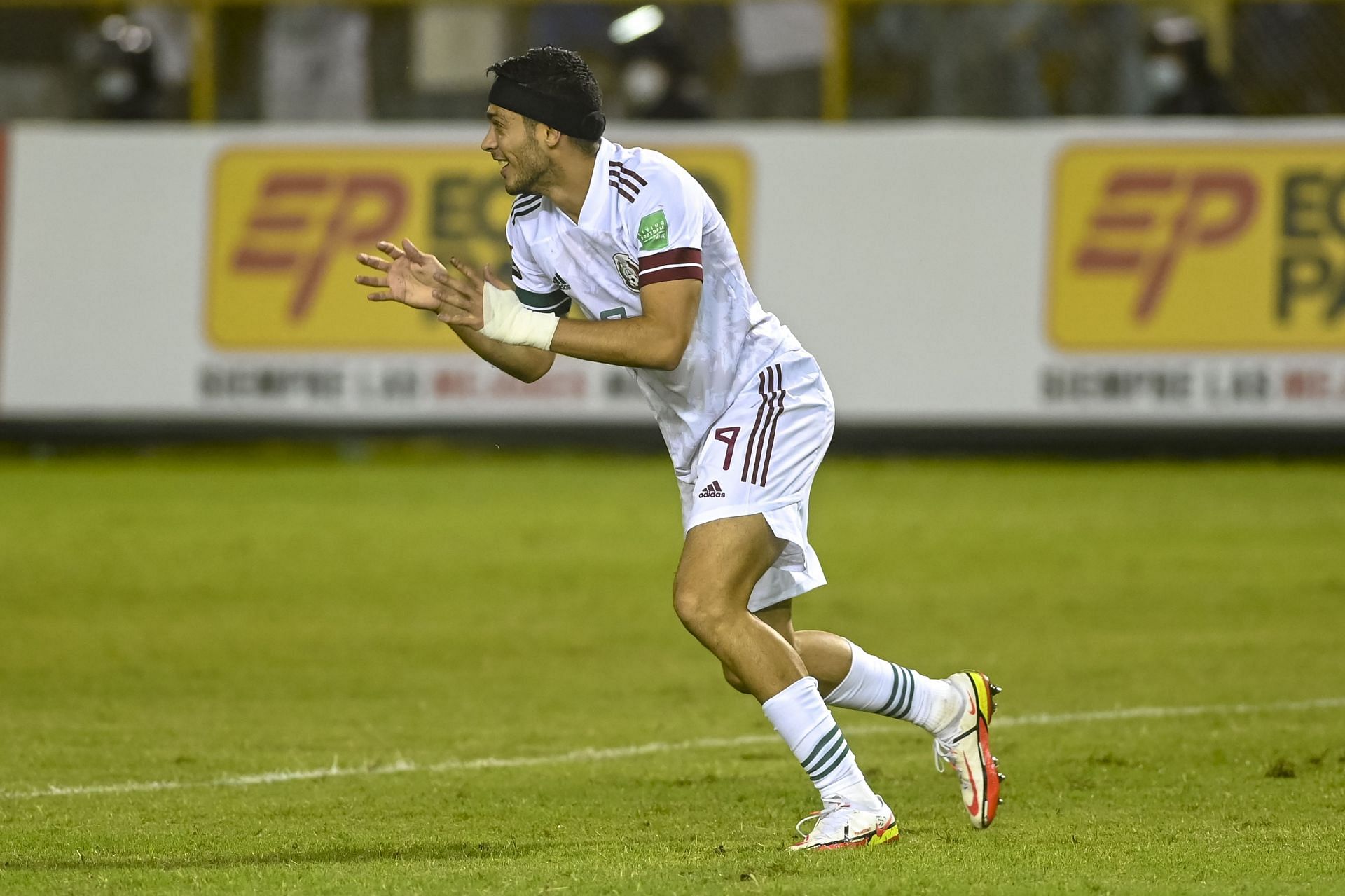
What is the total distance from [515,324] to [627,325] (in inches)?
13.4

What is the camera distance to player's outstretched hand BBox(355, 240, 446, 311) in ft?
20.0

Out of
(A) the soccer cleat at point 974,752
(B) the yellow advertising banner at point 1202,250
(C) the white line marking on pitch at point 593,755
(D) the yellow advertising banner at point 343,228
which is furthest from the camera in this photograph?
(D) the yellow advertising banner at point 343,228

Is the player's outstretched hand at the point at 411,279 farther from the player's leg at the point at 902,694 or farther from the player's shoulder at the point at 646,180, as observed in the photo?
the player's leg at the point at 902,694

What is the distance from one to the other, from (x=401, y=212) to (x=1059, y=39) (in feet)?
19.1

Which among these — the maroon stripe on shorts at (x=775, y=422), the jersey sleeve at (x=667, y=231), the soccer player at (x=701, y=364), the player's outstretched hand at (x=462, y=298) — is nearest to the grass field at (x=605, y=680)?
the soccer player at (x=701, y=364)

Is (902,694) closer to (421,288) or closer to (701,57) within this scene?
(421,288)

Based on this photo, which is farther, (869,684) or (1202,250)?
(1202,250)

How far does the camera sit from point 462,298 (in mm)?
6098

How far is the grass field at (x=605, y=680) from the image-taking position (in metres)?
6.00

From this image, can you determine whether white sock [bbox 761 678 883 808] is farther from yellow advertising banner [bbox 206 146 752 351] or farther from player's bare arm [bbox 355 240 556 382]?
yellow advertising banner [bbox 206 146 752 351]

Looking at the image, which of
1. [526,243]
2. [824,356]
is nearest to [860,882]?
[526,243]

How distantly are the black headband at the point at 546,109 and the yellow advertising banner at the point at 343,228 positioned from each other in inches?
445

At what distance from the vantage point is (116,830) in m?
6.41

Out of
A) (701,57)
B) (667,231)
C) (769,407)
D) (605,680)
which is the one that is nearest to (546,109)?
(667,231)
